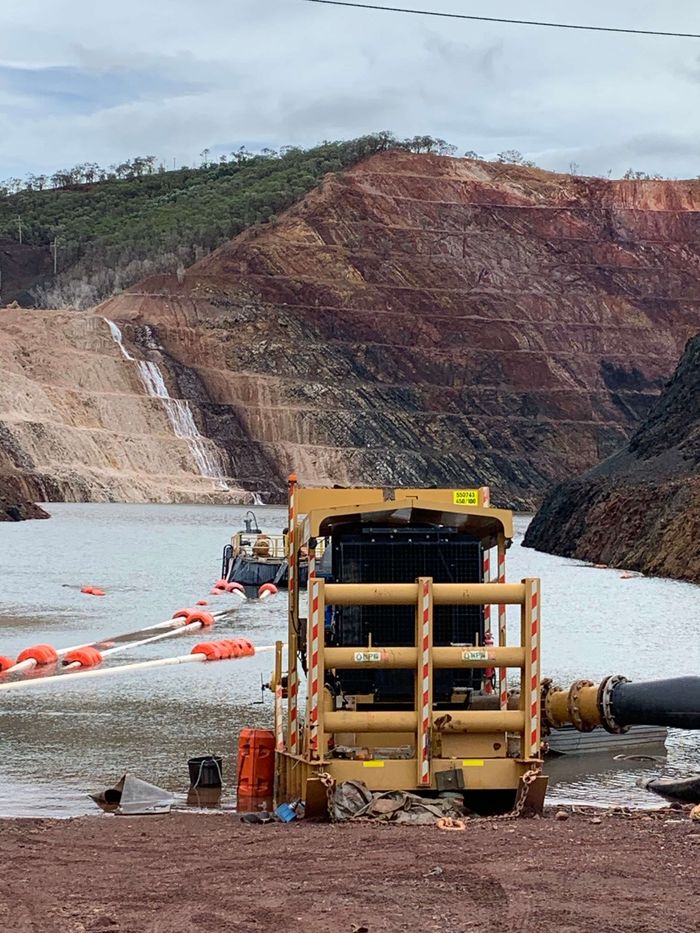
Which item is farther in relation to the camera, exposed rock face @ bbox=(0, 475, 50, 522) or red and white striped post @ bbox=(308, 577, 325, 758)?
exposed rock face @ bbox=(0, 475, 50, 522)

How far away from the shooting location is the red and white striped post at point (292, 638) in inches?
553

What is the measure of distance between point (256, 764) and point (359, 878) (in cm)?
533

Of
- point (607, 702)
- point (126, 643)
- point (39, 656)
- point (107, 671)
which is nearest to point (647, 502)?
point (126, 643)

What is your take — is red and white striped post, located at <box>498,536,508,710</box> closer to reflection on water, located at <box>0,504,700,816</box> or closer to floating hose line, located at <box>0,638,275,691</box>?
reflection on water, located at <box>0,504,700,816</box>

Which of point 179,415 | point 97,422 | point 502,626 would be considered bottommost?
point 502,626

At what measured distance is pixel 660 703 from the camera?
1355cm

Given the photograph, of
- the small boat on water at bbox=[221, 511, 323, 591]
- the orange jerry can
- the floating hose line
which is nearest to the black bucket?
the orange jerry can

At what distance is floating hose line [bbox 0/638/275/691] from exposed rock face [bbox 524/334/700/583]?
28.7 meters

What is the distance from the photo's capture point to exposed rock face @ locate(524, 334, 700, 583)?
60.7 metres

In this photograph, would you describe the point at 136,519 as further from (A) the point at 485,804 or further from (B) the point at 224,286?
(A) the point at 485,804

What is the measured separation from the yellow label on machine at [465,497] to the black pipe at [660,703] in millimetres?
2152

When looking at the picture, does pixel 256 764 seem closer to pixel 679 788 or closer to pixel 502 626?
pixel 502 626

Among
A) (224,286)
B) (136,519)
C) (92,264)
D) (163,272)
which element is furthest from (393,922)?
(92,264)

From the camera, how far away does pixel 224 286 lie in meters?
166
